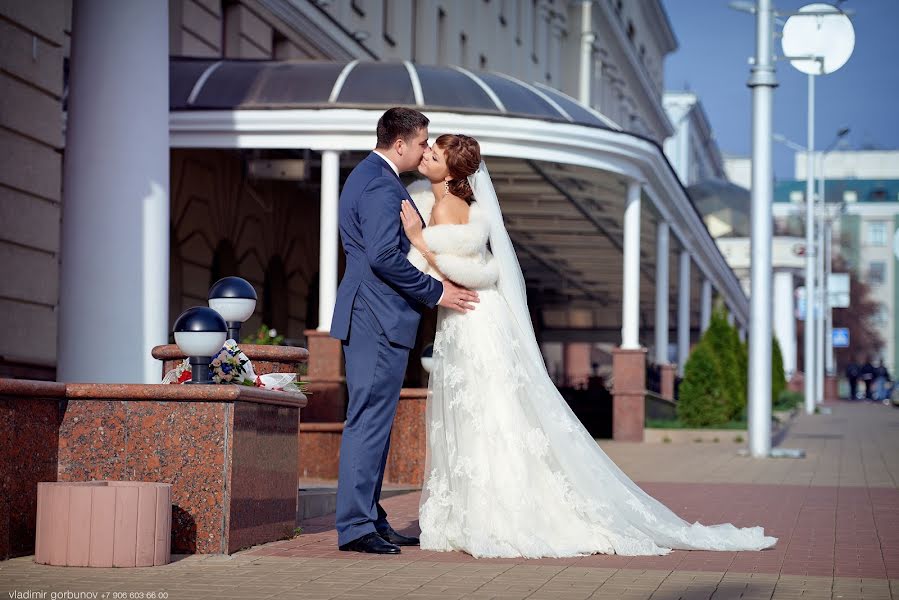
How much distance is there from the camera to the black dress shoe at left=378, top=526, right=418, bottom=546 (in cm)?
781

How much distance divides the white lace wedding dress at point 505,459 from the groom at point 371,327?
1.15 ft

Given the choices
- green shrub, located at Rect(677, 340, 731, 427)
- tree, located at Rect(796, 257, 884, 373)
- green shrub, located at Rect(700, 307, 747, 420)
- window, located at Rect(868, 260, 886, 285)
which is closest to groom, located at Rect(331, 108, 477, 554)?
green shrub, located at Rect(677, 340, 731, 427)

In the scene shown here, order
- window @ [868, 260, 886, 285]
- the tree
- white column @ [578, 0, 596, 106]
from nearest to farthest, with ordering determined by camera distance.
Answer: white column @ [578, 0, 596, 106] < the tree < window @ [868, 260, 886, 285]

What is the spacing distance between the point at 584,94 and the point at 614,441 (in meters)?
26.8

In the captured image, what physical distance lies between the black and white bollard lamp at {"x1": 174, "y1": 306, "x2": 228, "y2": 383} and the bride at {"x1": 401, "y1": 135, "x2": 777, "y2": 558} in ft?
3.71

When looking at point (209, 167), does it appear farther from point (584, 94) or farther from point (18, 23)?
point (584, 94)

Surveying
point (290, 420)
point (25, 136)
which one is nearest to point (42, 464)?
point (290, 420)

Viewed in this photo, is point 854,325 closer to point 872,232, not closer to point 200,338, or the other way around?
point 872,232

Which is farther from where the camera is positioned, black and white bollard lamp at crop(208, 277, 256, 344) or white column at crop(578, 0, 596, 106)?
white column at crop(578, 0, 596, 106)

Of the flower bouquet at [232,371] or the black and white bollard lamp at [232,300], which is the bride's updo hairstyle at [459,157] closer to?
the flower bouquet at [232,371]

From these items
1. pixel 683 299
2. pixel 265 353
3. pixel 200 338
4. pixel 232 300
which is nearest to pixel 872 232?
pixel 683 299

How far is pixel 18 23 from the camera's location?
14602 mm

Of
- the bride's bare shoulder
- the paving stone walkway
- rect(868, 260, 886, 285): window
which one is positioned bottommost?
the paving stone walkway

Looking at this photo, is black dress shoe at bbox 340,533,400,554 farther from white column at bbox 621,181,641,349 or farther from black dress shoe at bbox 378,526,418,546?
white column at bbox 621,181,641,349
